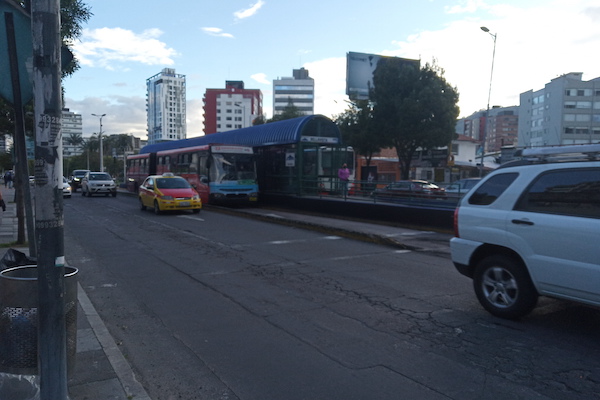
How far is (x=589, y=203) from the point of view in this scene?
491 cm

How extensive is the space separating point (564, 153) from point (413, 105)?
28650 millimetres

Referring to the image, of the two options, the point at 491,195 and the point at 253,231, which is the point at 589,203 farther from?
the point at 253,231

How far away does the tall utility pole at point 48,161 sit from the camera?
2947 mm

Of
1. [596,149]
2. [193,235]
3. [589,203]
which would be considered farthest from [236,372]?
[193,235]

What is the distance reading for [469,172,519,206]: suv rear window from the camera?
584cm

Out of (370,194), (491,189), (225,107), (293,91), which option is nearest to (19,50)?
(491,189)

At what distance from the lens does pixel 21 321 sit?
3436mm

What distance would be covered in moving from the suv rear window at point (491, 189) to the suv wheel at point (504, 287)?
73 cm

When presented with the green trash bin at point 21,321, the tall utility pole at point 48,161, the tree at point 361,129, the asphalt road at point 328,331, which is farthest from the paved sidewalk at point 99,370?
the tree at point 361,129

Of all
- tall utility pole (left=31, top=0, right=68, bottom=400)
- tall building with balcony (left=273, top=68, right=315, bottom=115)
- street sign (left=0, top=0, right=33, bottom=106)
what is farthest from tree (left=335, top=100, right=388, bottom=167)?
tall building with balcony (left=273, top=68, right=315, bottom=115)

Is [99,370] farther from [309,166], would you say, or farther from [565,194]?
[309,166]

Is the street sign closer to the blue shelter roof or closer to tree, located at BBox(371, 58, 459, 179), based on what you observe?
the blue shelter roof

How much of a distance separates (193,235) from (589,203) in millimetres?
10375

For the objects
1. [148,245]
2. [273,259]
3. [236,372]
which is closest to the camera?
[236,372]
